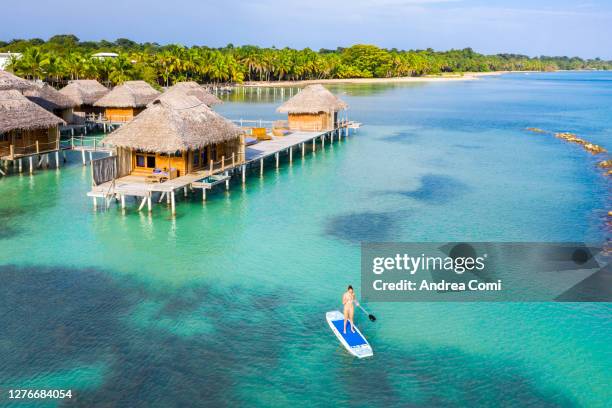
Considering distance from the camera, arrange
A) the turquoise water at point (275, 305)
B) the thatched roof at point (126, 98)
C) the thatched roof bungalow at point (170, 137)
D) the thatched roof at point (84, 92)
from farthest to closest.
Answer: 1. the thatched roof at point (84, 92)
2. the thatched roof at point (126, 98)
3. the thatched roof bungalow at point (170, 137)
4. the turquoise water at point (275, 305)

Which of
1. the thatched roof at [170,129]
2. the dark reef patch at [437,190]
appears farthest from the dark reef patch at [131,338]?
the dark reef patch at [437,190]

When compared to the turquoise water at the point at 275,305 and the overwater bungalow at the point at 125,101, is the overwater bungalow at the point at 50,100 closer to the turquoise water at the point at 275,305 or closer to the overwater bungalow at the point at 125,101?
the overwater bungalow at the point at 125,101

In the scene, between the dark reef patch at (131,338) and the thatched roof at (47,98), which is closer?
the dark reef patch at (131,338)

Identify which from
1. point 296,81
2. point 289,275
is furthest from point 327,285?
point 296,81

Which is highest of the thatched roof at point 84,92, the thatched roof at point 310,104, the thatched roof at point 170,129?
the thatched roof at point 84,92

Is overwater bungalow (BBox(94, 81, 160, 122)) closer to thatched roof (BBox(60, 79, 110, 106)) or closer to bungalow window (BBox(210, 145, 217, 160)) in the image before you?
thatched roof (BBox(60, 79, 110, 106))

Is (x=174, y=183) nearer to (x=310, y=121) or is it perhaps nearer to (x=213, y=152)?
(x=213, y=152)

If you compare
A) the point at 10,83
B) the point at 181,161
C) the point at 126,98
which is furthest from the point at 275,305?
the point at 126,98
